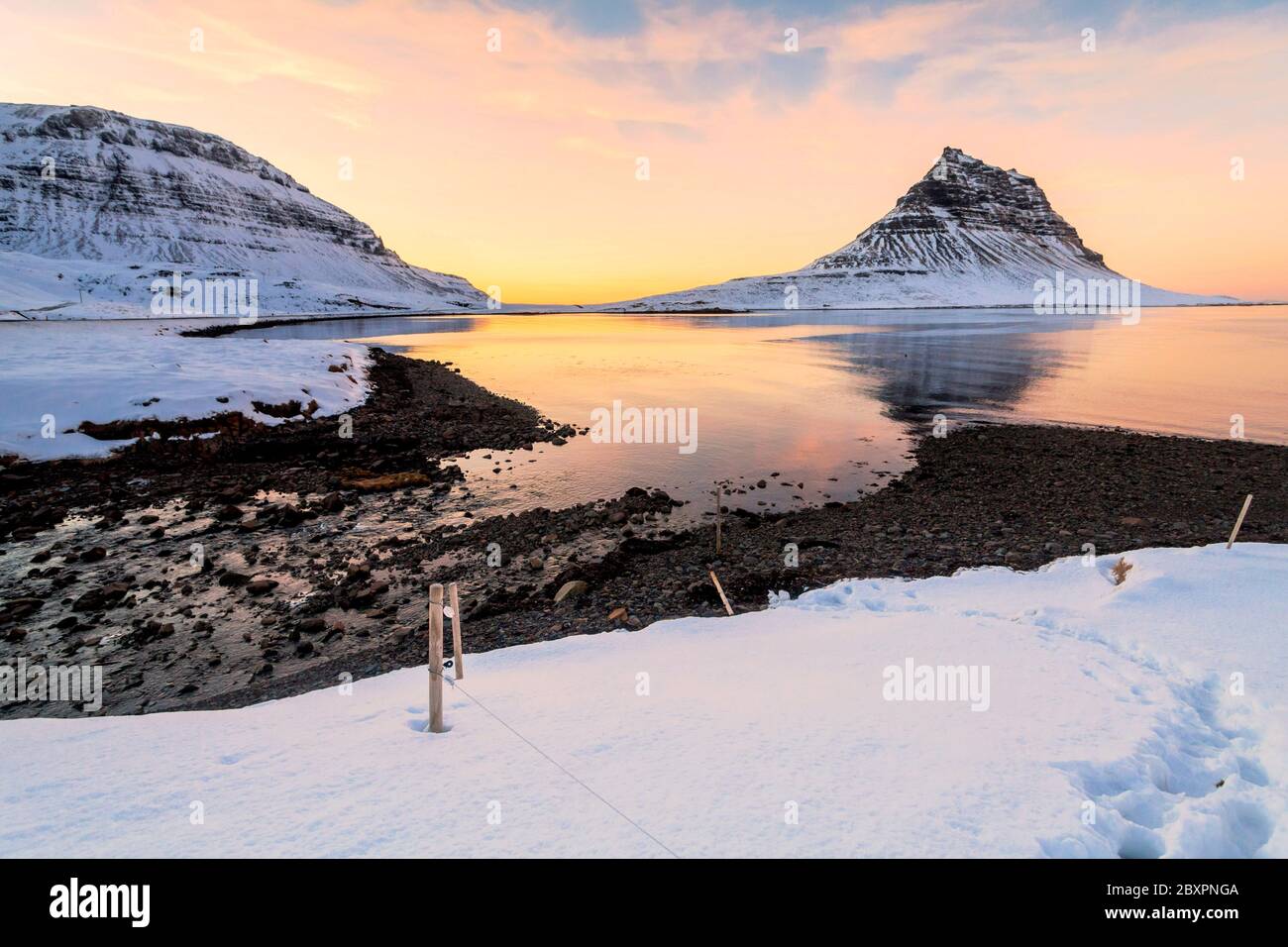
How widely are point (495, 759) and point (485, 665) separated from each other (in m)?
3.22

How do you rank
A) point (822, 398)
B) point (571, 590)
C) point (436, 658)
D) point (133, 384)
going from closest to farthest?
point (436, 658) → point (571, 590) → point (133, 384) → point (822, 398)

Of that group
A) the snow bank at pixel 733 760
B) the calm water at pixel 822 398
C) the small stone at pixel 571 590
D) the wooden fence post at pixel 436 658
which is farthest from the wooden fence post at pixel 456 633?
the calm water at pixel 822 398

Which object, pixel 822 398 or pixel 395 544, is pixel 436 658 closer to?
pixel 395 544

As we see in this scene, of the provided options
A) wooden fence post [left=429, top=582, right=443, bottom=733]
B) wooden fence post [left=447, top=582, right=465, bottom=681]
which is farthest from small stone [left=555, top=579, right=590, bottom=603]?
wooden fence post [left=429, top=582, right=443, bottom=733]

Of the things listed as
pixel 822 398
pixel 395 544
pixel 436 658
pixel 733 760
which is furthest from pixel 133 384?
pixel 822 398

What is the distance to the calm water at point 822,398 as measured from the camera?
20922 millimetres

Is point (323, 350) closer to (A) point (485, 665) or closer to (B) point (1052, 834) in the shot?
(A) point (485, 665)

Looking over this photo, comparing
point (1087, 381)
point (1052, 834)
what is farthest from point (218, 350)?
point (1087, 381)

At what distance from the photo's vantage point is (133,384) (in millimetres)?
24391

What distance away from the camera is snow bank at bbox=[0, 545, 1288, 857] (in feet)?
13.9

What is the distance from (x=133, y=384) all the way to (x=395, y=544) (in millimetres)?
19017

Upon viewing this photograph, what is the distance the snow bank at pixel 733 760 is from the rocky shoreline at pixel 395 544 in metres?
3.24

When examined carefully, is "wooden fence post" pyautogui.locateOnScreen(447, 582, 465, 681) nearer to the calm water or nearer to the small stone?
the small stone

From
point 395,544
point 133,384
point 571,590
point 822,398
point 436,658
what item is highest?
point 822,398
